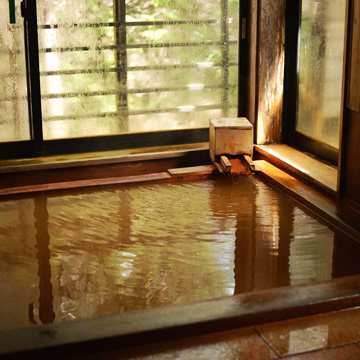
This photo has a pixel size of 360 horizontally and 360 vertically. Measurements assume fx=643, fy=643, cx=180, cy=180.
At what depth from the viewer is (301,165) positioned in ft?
17.5

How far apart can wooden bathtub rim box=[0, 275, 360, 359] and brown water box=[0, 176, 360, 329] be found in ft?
0.91

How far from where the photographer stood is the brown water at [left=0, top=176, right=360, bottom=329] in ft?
10.9

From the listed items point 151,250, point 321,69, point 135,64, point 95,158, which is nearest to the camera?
point 151,250

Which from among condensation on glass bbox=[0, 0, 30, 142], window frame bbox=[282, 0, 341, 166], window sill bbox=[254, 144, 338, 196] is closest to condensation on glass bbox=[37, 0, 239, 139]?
condensation on glass bbox=[0, 0, 30, 142]

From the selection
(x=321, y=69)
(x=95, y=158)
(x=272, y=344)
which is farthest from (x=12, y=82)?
(x=272, y=344)

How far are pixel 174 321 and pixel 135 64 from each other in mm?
3435

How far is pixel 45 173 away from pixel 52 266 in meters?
1.86

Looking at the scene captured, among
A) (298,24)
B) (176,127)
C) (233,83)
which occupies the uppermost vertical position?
(298,24)

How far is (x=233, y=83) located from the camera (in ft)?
20.1

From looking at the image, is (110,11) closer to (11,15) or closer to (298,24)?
(11,15)

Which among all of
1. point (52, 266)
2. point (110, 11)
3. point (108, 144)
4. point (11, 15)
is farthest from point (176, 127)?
point (52, 266)

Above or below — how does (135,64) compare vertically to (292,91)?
above

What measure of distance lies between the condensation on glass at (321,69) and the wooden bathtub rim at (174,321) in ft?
7.84

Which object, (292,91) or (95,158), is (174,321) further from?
(292,91)
